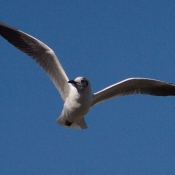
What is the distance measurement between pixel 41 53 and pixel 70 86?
3.10ft

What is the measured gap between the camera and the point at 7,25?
791 cm

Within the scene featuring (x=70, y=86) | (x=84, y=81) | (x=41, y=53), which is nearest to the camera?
(x=84, y=81)

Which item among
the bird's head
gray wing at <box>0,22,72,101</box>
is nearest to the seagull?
gray wing at <box>0,22,72,101</box>

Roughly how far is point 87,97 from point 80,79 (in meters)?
0.35

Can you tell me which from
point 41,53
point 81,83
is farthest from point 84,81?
point 41,53

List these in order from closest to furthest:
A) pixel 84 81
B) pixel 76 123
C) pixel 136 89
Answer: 1. pixel 84 81
2. pixel 76 123
3. pixel 136 89

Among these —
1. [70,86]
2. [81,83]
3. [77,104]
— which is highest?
[70,86]

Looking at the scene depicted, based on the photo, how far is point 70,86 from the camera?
7176 millimetres

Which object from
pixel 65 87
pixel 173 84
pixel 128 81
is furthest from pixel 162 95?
pixel 65 87

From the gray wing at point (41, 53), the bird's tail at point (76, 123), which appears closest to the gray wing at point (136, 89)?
the bird's tail at point (76, 123)

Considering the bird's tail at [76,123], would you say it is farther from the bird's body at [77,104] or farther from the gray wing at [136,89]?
the gray wing at [136,89]

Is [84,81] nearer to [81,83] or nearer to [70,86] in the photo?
[81,83]

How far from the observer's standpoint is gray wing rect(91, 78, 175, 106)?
7475 millimetres

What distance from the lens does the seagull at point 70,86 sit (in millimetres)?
6793
